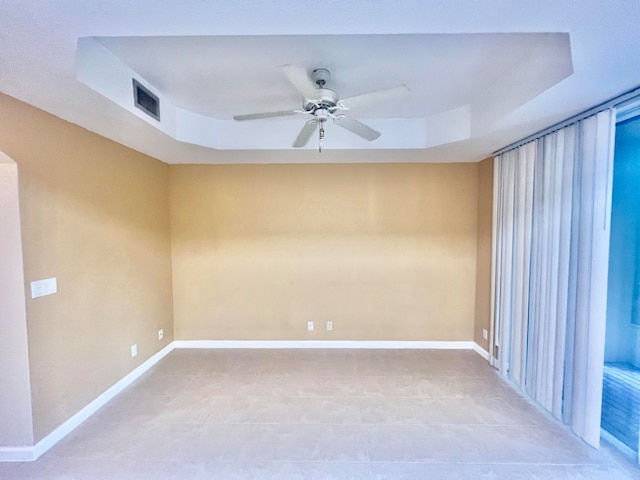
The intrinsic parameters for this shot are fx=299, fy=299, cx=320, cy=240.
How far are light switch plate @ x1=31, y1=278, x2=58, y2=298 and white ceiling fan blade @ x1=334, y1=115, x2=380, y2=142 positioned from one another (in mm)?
2399

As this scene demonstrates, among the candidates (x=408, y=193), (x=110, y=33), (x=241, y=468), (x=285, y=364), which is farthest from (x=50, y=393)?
(x=408, y=193)

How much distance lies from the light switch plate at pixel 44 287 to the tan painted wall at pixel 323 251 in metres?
1.76

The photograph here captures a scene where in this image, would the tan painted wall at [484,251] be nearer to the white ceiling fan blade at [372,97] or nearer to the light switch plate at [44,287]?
the white ceiling fan blade at [372,97]

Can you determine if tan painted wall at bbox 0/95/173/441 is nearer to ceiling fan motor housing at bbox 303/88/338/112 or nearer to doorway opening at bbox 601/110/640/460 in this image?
ceiling fan motor housing at bbox 303/88/338/112

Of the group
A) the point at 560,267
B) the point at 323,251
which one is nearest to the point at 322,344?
the point at 323,251

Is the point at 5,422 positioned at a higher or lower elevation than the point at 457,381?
higher

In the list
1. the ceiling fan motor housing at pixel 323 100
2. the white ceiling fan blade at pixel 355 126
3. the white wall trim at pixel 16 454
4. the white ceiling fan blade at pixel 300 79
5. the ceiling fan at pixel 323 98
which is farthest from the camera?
the white ceiling fan blade at pixel 355 126

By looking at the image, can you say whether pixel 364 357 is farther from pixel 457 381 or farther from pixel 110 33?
pixel 110 33

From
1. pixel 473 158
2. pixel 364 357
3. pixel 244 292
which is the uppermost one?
pixel 473 158

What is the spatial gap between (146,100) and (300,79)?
1378 millimetres

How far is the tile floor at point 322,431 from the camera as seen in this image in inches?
78.3

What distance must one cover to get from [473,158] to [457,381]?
2.51m

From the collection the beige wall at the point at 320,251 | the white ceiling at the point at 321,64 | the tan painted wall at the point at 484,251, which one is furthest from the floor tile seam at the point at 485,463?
the white ceiling at the point at 321,64

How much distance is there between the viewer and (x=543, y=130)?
2508mm
